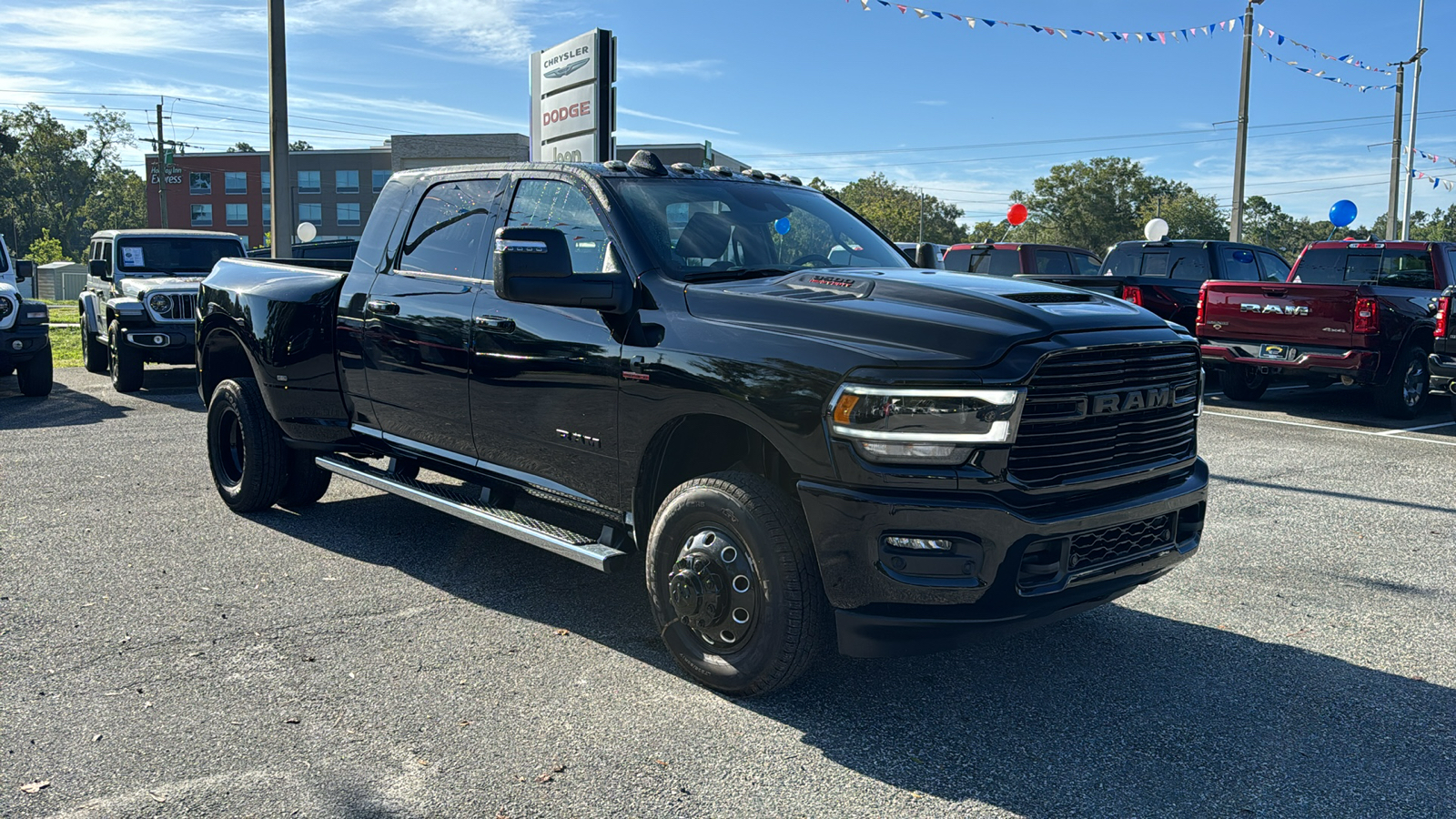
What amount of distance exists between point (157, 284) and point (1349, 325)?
1357 centimetres

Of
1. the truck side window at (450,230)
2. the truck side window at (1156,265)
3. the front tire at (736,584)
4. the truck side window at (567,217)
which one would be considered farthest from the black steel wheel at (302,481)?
the truck side window at (1156,265)

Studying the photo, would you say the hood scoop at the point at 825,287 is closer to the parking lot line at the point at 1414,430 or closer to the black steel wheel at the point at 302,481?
the black steel wheel at the point at 302,481

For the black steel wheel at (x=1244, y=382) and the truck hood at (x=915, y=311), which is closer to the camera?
the truck hood at (x=915, y=311)

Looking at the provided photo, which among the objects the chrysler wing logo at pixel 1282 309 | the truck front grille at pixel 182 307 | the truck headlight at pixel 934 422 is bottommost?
the truck headlight at pixel 934 422

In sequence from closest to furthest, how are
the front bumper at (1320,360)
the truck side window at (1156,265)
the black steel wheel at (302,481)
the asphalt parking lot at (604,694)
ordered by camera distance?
1. the asphalt parking lot at (604,694)
2. the black steel wheel at (302,481)
3. the front bumper at (1320,360)
4. the truck side window at (1156,265)

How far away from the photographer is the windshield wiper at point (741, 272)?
430 cm

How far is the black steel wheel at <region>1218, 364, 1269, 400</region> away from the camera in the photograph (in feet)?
45.0

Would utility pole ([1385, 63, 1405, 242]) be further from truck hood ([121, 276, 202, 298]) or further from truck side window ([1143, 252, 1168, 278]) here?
truck hood ([121, 276, 202, 298])

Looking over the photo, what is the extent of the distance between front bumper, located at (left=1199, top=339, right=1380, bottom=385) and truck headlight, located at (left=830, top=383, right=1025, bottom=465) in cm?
959

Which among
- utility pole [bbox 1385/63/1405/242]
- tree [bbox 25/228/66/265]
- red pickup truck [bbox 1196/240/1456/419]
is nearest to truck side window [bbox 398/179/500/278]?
red pickup truck [bbox 1196/240/1456/419]

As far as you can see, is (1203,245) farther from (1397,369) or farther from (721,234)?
(721,234)

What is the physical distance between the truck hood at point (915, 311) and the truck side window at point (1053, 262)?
14.3 m

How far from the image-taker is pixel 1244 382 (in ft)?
45.1

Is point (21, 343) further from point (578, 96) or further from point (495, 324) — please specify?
point (495, 324)
